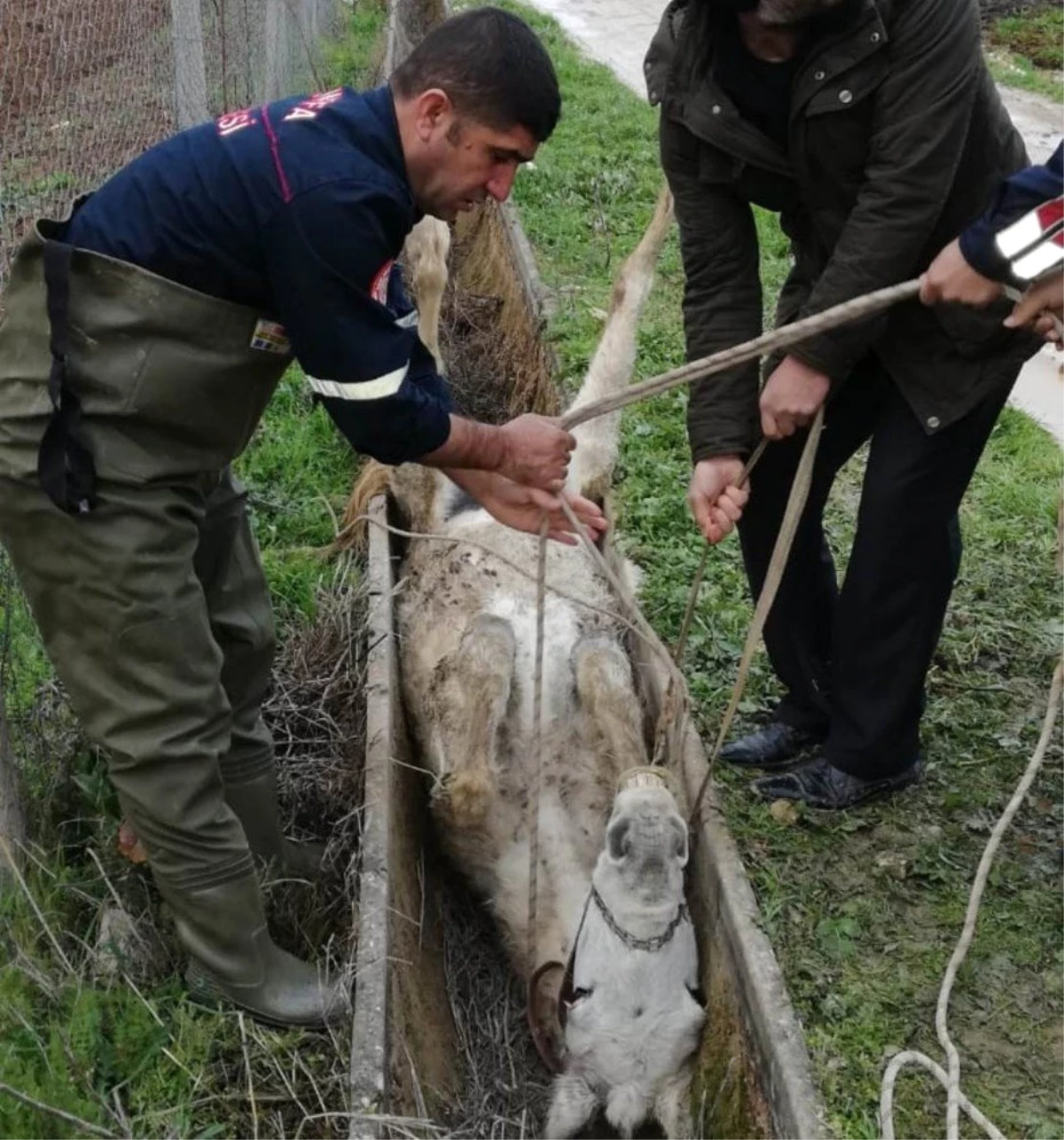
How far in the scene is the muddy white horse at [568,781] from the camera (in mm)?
3240

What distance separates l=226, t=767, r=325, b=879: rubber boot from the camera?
371cm

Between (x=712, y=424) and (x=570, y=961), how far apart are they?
60.3 inches

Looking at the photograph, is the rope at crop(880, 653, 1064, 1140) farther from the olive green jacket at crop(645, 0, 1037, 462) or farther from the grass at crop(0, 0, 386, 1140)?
the grass at crop(0, 0, 386, 1140)

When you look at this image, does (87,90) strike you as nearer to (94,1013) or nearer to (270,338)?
(270,338)

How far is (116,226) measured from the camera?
2.84 meters

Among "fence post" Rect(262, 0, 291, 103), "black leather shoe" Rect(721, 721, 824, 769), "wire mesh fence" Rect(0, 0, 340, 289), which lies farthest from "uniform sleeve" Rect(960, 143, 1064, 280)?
"fence post" Rect(262, 0, 291, 103)

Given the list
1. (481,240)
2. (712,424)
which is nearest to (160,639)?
(712,424)

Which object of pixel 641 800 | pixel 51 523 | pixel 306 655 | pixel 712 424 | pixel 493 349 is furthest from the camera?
pixel 493 349

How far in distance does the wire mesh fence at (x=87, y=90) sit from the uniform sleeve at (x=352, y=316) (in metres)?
2.81

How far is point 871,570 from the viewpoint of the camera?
3678mm

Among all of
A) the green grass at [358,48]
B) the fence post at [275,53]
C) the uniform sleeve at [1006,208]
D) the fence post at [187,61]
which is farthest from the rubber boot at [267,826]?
the green grass at [358,48]

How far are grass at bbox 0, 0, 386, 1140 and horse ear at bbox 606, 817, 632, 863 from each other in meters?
0.83

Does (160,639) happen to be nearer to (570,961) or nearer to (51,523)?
(51,523)

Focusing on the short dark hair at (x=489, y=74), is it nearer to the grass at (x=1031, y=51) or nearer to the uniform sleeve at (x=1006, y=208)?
the uniform sleeve at (x=1006, y=208)
